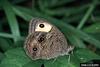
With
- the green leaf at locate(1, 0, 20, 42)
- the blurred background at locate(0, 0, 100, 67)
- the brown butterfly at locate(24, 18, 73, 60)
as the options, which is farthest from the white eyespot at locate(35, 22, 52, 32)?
the green leaf at locate(1, 0, 20, 42)

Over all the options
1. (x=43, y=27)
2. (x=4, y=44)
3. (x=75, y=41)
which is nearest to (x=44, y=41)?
(x=43, y=27)

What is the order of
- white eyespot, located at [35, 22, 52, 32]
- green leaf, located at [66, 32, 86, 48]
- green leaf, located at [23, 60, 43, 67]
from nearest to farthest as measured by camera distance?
green leaf, located at [23, 60, 43, 67] < white eyespot, located at [35, 22, 52, 32] < green leaf, located at [66, 32, 86, 48]

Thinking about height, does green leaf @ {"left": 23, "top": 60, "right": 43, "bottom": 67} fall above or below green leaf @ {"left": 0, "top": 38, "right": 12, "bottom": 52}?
below

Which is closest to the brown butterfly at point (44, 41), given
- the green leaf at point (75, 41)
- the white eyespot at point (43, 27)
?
the white eyespot at point (43, 27)

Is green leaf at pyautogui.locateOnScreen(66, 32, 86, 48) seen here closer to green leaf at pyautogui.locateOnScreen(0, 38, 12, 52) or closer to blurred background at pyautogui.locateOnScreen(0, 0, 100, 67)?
blurred background at pyautogui.locateOnScreen(0, 0, 100, 67)

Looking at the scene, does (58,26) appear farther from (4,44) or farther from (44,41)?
(44,41)

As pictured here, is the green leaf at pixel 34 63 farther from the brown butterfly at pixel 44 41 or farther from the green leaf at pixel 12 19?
the green leaf at pixel 12 19

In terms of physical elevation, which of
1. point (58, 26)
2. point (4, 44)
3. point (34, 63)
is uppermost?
point (58, 26)

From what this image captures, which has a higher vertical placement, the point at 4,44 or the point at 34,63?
the point at 4,44
